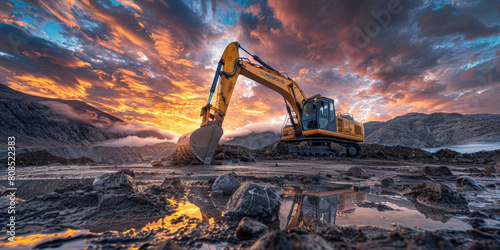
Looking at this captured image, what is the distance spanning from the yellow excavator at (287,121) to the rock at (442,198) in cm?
675

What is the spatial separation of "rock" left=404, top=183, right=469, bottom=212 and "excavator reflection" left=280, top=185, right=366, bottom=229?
70 cm

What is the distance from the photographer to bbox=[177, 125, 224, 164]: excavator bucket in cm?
754

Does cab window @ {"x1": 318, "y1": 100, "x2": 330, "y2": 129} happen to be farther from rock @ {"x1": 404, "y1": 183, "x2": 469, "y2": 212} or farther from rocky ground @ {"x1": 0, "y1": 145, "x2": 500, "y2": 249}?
rock @ {"x1": 404, "y1": 183, "x2": 469, "y2": 212}

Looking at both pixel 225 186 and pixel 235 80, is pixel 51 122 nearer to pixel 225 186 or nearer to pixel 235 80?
pixel 235 80

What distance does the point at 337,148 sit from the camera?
1364 cm

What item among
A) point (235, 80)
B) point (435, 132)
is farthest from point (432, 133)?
point (235, 80)

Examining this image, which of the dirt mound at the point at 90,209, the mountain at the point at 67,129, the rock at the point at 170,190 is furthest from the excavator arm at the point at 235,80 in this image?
the mountain at the point at 67,129

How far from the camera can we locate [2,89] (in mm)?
26812

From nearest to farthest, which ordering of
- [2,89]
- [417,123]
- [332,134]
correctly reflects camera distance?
[332,134] < [2,89] < [417,123]

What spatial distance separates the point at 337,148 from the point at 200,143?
10.5m

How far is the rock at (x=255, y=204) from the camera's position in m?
1.75

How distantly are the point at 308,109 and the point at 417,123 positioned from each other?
4708 centimetres

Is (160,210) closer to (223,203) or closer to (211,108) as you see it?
(223,203)

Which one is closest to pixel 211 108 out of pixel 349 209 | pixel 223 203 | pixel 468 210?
pixel 223 203
